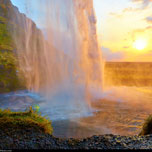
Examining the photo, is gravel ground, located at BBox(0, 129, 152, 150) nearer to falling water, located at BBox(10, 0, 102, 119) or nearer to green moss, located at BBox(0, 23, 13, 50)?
falling water, located at BBox(10, 0, 102, 119)

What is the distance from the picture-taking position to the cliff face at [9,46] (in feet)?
103

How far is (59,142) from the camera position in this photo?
590cm

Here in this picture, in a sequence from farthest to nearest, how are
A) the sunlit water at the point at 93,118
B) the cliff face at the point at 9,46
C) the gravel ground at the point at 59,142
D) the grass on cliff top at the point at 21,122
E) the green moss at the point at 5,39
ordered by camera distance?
the green moss at the point at 5,39, the cliff face at the point at 9,46, the sunlit water at the point at 93,118, the grass on cliff top at the point at 21,122, the gravel ground at the point at 59,142

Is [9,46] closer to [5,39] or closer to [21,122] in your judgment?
[5,39]

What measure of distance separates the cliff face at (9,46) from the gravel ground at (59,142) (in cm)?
2369

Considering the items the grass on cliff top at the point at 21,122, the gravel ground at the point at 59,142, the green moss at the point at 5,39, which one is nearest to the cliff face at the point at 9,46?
the green moss at the point at 5,39

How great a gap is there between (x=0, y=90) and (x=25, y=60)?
1350 centimetres

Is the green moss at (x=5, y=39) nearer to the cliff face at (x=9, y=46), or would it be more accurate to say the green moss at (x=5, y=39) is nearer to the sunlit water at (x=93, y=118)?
the cliff face at (x=9, y=46)

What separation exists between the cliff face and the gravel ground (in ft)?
77.7

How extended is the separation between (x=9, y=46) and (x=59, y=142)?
134ft

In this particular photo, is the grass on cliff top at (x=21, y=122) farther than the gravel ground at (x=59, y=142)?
Yes

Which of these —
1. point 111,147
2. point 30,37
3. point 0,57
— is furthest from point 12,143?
point 30,37

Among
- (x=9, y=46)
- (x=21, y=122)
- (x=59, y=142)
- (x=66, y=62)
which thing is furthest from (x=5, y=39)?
(x=59, y=142)

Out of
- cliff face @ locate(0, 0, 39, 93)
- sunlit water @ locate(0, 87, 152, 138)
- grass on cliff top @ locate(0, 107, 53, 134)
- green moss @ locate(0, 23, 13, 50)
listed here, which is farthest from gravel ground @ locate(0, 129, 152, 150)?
green moss @ locate(0, 23, 13, 50)
